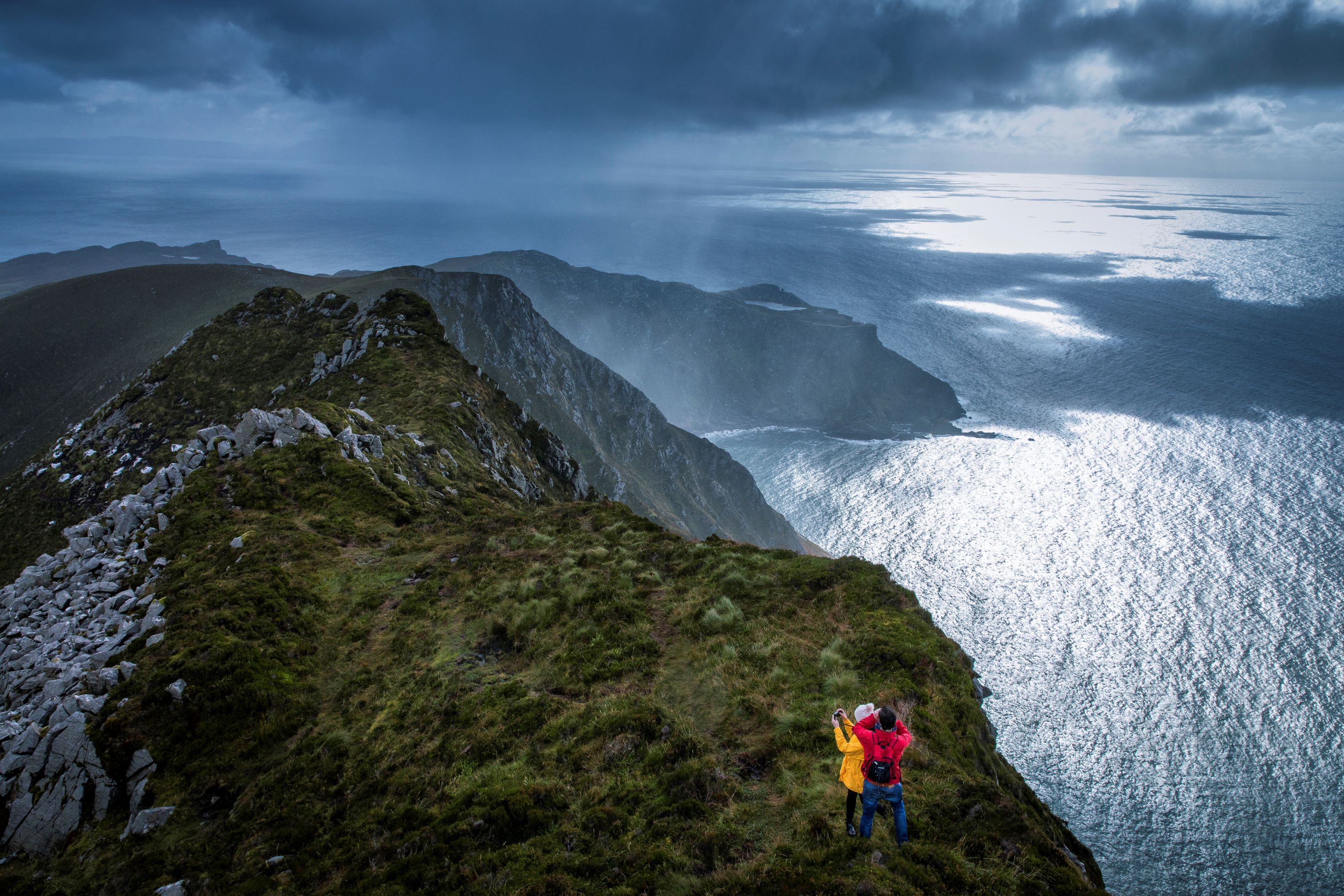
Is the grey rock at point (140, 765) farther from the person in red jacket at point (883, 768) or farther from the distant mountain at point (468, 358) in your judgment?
the distant mountain at point (468, 358)

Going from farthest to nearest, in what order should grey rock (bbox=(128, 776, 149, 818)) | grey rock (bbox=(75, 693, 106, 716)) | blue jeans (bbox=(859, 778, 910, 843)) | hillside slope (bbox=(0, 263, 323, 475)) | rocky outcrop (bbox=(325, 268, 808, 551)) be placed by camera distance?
rocky outcrop (bbox=(325, 268, 808, 551)) < hillside slope (bbox=(0, 263, 323, 475)) < grey rock (bbox=(75, 693, 106, 716)) < grey rock (bbox=(128, 776, 149, 818)) < blue jeans (bbox=(859, 778, 910, 843))

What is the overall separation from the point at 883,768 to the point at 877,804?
0.76m

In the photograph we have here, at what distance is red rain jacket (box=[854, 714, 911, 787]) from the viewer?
8.91m

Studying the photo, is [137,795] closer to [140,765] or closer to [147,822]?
[140,765]

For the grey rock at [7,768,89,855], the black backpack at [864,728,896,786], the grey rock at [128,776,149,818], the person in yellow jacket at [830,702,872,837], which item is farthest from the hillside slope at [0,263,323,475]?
the black backpack at [864,728,896,786]

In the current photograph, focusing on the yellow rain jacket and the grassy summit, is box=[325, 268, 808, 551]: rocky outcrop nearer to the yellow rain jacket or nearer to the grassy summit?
the grassy summit

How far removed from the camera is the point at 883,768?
8.91 meters

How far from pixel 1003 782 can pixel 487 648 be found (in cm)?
1449

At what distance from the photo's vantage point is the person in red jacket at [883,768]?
891 cm

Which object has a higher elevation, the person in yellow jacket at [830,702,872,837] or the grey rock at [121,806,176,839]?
the person in yellow jacket at [830,702,872,837]

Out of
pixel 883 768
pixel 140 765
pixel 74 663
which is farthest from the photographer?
pixel 74 663

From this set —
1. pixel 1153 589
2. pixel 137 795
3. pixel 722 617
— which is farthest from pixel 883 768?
pixel 1153 589

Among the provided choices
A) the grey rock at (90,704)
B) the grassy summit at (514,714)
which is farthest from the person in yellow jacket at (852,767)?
the grey rock at (90,704)

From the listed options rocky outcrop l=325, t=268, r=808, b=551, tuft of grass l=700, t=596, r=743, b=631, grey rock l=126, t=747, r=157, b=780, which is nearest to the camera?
grey rock l=126, t=747, r=157, b=780
